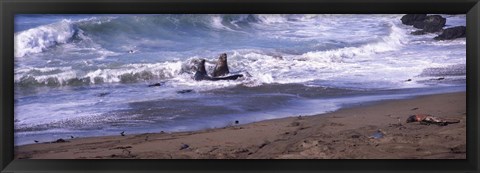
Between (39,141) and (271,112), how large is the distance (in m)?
1.61

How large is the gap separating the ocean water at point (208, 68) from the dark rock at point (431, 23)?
5cm

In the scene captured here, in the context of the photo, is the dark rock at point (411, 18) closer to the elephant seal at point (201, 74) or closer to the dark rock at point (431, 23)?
the dark rock at point (431, 23)

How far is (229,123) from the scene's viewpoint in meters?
3.84

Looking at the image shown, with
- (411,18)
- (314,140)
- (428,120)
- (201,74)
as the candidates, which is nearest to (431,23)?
(411,18)

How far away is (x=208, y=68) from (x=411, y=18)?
1.48m

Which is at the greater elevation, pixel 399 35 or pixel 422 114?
pixel 399 35

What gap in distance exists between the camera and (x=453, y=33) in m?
3.91

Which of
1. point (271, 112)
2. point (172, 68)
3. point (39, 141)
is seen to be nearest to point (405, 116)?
point (271, 112)

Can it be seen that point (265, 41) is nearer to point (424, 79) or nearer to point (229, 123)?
point (229, 123)

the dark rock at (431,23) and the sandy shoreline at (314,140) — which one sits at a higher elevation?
the dark rock at (431,23)

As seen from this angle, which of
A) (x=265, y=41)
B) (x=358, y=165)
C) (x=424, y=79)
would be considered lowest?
(x=358, y=165)

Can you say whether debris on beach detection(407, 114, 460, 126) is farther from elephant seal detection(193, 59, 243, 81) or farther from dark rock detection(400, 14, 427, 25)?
elephant seal detection(193, 59, 243, 81)

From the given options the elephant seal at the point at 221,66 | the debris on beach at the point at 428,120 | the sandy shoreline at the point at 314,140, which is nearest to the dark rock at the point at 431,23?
the sandy shoreline at the point at 314,140

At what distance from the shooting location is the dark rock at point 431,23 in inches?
154
